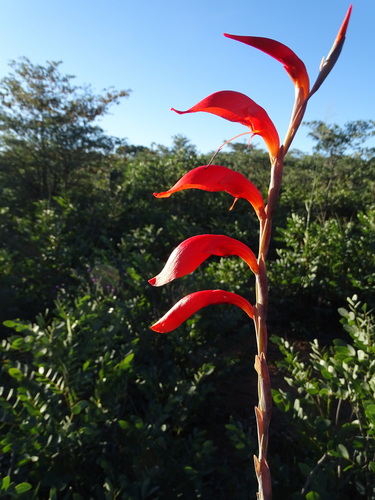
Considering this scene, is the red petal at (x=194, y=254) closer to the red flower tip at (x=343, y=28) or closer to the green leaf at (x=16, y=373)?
the red flower tip at (x=343, y=28)

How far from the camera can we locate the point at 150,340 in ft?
7.61

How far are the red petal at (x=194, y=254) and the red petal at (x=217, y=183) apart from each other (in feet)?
0.23

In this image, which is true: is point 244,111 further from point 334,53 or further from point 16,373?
point 16,373

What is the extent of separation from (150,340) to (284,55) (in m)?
2.07

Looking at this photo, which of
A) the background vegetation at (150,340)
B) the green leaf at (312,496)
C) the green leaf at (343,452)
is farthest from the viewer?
the background vegetation at (150,340)

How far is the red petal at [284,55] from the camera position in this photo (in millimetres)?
487

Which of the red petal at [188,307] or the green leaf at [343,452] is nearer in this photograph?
the red petal at [188,307]

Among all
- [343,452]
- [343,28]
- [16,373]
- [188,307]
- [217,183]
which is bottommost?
[16,373]

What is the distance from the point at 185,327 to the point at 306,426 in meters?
1.06

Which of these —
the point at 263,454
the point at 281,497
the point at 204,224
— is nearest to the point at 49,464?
the point at 281,497

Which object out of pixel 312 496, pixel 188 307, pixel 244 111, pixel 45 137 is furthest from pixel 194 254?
pixel 45 137

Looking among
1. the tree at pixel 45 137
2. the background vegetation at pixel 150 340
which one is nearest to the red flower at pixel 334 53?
the background vegetation at pixel 150 340

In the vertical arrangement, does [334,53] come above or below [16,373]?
above

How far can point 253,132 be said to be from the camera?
0.55 m
